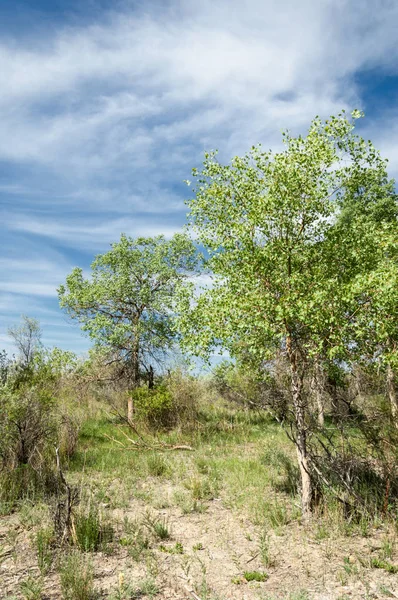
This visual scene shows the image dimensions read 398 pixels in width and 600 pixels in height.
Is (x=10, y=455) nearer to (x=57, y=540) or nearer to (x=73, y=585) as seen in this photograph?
(x=57, y=540)

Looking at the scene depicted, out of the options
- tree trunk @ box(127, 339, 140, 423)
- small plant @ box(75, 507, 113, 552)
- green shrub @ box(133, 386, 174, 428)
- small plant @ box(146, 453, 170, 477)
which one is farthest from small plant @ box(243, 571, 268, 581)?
tree trunk @ box(127, 339, 140, 423)

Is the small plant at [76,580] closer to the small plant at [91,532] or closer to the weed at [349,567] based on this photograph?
the small plant at [91,532]

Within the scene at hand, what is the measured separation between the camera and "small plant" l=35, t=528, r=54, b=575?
5531 millimetres

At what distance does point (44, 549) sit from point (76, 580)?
135 cm

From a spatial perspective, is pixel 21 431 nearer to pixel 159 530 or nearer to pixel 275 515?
pixel 159 530

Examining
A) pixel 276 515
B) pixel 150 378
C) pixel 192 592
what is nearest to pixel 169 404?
pixel 150 378

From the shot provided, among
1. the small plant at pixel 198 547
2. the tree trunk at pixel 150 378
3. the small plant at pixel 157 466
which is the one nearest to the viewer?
the small plant at pixel 198 547

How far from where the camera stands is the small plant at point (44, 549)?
5531mm

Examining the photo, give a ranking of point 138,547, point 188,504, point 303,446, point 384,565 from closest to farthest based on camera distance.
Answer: point 384,565
point 138,547
point 303,446
point 188,504

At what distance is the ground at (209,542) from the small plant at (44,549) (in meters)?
0.06

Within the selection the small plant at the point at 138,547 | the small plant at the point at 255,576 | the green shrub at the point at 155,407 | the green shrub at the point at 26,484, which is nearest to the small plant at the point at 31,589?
the small plant at the point at 138,547

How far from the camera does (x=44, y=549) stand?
5.97 metres

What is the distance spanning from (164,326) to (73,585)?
14.6 metres

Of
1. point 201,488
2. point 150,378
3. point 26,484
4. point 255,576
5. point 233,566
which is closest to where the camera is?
point 255,576
